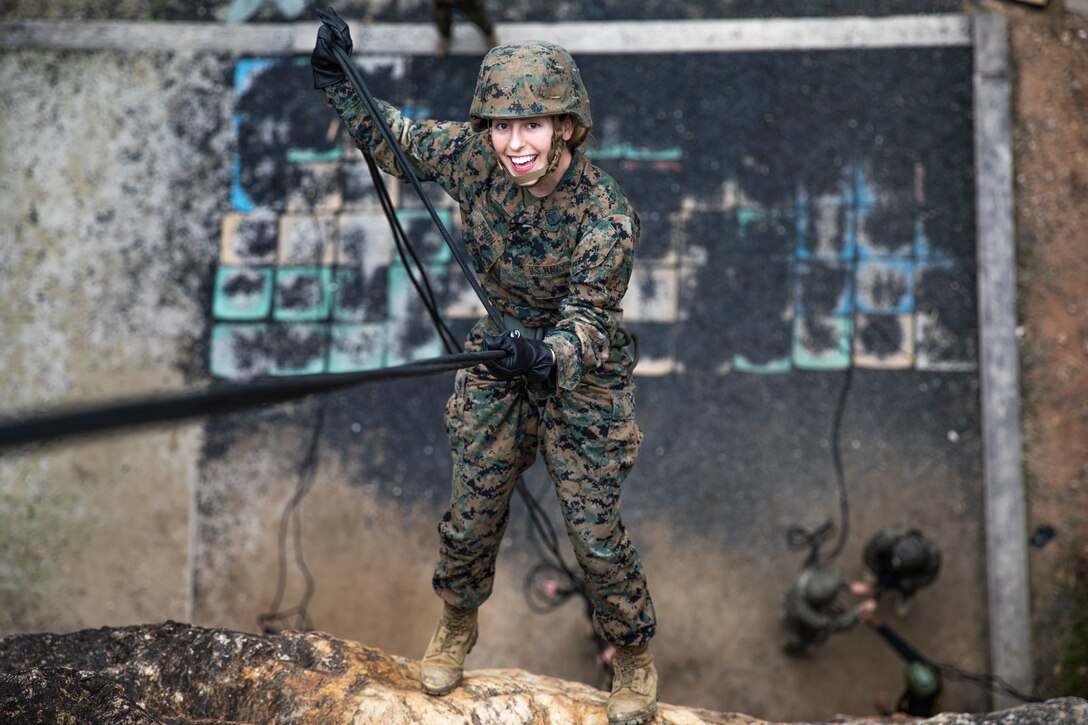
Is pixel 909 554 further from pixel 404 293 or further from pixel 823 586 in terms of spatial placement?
pixel 404 293

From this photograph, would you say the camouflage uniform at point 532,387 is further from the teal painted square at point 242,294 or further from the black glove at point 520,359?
the teal painted square at point 242,294

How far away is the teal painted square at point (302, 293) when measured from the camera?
9.70m

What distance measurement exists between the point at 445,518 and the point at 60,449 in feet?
17.5

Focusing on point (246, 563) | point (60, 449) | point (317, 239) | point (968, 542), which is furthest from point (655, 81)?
point (60, 449)

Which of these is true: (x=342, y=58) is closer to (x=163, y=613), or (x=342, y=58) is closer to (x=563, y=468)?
(x=563, y=468)

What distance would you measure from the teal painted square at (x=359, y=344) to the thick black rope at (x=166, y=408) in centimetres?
606

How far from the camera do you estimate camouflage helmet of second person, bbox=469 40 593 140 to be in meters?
4.88

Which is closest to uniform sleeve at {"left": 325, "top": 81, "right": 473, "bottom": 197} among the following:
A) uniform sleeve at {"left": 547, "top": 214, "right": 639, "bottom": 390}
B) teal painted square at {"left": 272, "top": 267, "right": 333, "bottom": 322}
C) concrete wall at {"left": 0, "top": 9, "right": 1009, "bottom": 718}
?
uniform sleeve at {"left": 547, "top": 214, "right": 639, "bottom": 390}

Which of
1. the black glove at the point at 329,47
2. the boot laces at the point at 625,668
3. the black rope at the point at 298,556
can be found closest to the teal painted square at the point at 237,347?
the black rope at the point at 298,556

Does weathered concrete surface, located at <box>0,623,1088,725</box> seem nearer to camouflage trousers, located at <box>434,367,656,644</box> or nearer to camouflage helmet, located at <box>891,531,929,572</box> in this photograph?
camouflage trousers, located at <box>434,367,656,644</box>

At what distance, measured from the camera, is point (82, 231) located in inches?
390

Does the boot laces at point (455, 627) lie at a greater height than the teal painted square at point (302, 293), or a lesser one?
lesser

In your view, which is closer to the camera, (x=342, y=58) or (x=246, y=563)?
(x=342, y=58)

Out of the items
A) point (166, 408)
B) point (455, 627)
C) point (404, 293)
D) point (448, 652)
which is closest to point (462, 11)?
point (404, 293)
